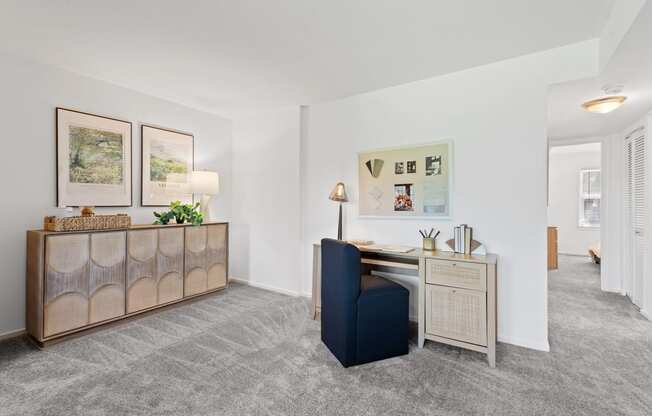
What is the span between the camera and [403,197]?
124 inches

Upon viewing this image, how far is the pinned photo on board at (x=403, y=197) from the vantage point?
122 inches

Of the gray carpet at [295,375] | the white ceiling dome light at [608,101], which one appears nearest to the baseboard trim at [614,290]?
the gray carpet at [295,375]

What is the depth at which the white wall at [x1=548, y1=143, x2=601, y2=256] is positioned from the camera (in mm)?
7046

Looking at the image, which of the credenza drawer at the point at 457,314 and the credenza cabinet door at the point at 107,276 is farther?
the credenza cabinet door at the point at 107,276

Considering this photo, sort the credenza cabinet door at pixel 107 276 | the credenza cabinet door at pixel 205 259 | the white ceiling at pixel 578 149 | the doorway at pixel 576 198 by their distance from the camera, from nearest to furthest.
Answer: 1. the credenza cabinet door at pixel 107 276
2. the credenza cabinet door at pixel 205 259
3. the white ceiling at pixel 578 149
4. the doorway at pixel 576 198

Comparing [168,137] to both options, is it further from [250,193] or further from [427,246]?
[427,246]

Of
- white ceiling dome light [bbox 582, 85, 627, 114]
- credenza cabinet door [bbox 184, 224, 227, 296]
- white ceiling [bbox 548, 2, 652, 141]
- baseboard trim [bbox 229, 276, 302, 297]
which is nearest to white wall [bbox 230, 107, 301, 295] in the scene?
baseboard trim [bbox 229, 276, 302, 297]

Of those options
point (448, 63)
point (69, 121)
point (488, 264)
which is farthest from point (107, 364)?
point (448, 63)

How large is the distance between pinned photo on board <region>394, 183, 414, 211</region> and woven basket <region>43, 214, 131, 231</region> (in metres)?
2.77

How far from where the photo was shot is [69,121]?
296 centimetres

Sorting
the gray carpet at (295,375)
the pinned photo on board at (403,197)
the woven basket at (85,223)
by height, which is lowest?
the gray carpet at (295,375)

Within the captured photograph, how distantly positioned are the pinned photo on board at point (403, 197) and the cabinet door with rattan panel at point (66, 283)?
9.65ft

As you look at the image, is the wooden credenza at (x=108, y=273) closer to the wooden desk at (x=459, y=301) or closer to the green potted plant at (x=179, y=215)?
the green potted plant at (x=179, y=215)

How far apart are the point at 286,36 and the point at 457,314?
2.54m
